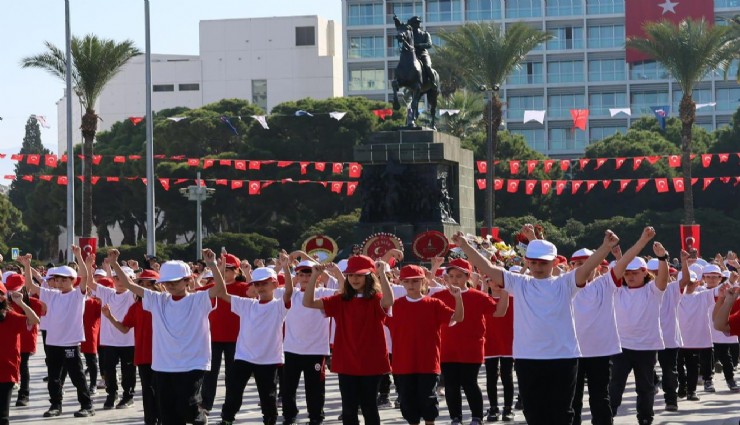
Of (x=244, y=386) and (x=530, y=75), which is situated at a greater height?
(x=530, y=75)

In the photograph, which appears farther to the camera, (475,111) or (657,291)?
(475,111)

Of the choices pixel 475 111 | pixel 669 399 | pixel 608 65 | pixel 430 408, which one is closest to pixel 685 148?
pixel 475 111

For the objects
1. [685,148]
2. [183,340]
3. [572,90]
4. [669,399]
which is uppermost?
[572,90]

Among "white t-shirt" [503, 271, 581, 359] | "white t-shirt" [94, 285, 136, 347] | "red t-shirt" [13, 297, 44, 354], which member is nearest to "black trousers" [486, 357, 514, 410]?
"white t-shirt" [94, 285, 136, 347]

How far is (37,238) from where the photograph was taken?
69.8 meters

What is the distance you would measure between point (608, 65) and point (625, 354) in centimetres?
8048

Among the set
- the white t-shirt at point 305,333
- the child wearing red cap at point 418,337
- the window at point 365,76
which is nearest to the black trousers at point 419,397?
the child wearing red cap at point 418,337

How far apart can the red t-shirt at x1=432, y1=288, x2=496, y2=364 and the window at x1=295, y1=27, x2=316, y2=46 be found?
8735 cm

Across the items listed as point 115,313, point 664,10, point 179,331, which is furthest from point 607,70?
point 179,331

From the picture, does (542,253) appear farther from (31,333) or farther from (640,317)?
(31,333)

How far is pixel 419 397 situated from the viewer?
34.6 ft

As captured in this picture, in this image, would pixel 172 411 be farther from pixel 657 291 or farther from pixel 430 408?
pixel 657 291

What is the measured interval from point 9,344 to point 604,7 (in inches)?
3266

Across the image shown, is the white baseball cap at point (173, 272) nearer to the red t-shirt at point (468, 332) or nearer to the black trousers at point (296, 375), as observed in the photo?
the black trousers at point (296, 375)
